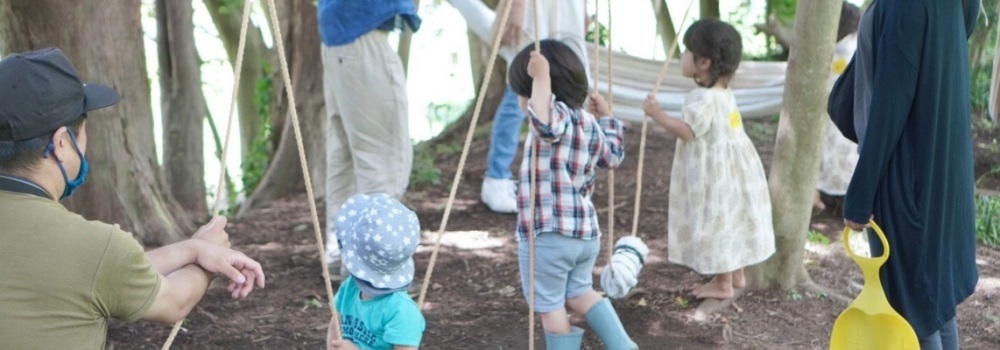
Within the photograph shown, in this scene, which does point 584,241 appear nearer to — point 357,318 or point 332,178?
point 357,318

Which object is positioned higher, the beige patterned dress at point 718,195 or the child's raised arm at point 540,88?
the child's raised arm at point 540,88

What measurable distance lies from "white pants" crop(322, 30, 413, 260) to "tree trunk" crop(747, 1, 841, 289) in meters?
1.43

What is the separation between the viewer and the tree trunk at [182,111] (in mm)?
7172

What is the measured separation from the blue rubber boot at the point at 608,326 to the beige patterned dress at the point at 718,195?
64 centimetres

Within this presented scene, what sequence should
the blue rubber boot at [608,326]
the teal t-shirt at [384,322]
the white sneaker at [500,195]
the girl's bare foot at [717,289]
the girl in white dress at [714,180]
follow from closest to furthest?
the teal t-shirt at [384,322], the blue rubber boot at [608,326], the girl in white dress at [714,180], the girl's bare foot at [717,289], the white sneaker at [500,195]

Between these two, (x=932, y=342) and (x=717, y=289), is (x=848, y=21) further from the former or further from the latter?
(x=932, y=342)

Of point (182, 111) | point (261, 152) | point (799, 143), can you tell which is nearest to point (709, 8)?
point (261, 152)

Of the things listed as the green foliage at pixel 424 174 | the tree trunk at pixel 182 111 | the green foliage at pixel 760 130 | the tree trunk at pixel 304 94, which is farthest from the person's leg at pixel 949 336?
the tree trunk at pixel 182 111

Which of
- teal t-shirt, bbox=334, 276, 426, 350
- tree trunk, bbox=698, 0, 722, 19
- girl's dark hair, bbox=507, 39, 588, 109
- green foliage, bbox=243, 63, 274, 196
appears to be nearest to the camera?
teal t-shirt, bbox=334, 276, 426, 350

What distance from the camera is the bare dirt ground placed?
12.2ft

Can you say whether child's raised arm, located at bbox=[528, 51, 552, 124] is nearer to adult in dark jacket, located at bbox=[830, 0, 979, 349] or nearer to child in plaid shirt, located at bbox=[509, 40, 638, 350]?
child in plaid shirt, located at bbox=[509, 40, 638, 350]

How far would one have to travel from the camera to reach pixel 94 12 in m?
4.15

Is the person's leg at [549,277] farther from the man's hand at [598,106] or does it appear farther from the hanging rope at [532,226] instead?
the man's hand at [598,106]

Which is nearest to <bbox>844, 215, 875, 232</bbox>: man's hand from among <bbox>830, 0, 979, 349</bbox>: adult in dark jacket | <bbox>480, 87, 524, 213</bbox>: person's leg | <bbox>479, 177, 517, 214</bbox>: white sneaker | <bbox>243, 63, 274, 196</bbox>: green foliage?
<bbox>830, 0, 979, 349</bbox>: adult in dark jacket
